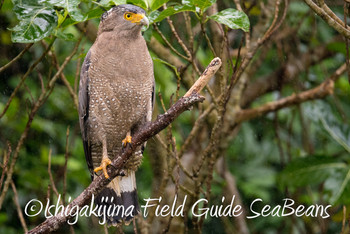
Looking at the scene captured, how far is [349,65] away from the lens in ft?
9.49

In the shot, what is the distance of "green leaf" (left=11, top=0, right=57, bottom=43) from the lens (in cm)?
277

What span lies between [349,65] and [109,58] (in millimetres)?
1409

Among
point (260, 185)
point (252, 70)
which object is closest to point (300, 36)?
point (252, 70)

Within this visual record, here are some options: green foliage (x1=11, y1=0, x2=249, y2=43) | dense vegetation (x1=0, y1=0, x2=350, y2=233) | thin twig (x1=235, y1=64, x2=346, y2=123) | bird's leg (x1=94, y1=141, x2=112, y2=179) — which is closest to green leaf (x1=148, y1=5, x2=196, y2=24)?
green foliage (x1=11, y1=0, x2=249, y2=43)

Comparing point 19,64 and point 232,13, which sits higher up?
point 232,13

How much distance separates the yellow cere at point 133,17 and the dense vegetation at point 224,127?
780mm

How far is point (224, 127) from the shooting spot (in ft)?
13.8

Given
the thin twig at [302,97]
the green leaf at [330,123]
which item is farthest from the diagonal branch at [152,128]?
the green leaf at [330,123]

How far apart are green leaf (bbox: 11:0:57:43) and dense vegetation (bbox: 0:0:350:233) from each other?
→ 499 millimetres

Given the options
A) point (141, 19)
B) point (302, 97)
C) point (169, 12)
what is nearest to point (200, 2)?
point (169, 12)

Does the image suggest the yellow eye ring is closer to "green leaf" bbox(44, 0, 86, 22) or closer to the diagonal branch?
"green leaf" bbox(44, 0, 86, 22)

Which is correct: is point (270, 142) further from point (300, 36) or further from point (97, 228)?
point (97, 228)

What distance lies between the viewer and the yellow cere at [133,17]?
107 inches

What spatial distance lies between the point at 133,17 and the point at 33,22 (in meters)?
0.58
